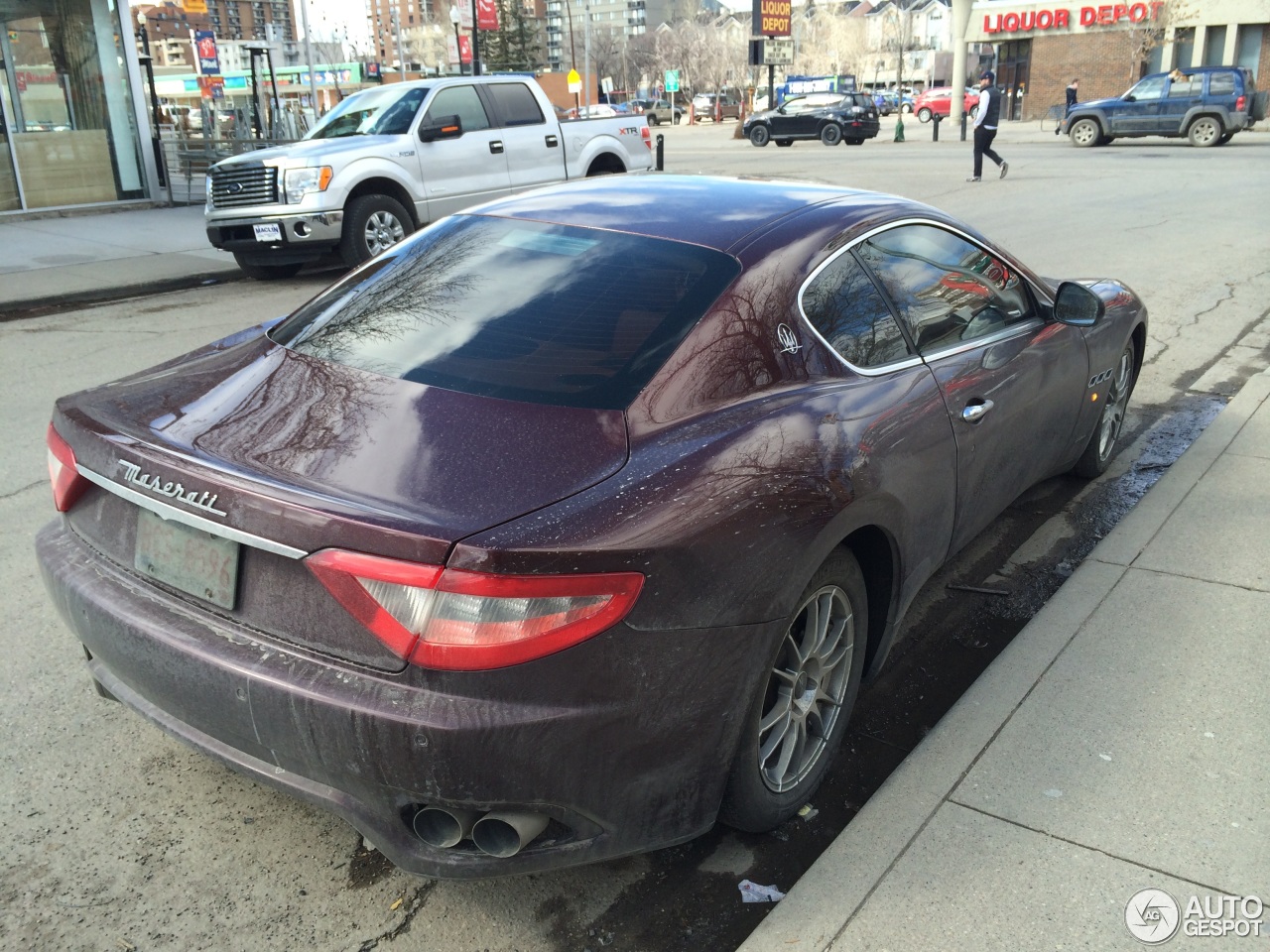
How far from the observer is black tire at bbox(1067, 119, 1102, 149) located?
97.1 ft

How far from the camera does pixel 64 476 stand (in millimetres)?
2750

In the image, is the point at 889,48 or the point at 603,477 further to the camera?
the point at 889,48

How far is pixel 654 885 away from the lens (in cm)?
271

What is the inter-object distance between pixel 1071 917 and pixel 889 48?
4360 inches

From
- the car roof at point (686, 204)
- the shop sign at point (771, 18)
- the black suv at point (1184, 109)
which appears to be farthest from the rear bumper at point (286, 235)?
the shop sign at point (771, 18)

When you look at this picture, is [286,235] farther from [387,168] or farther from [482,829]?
[482,829]

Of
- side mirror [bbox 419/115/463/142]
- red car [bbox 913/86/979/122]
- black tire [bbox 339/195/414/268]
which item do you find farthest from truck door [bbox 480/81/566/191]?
red car [bbox 913/86/979/122]

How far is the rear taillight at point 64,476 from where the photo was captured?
2.70 meters

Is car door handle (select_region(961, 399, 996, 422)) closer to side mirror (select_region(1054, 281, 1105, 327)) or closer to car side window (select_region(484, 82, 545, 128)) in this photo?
side mirror (select_region(1054, 281, 1105, 327))

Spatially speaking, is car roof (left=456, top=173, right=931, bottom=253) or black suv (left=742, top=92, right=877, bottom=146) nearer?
car roof (left=456, top=173, right=931, bottom=253)

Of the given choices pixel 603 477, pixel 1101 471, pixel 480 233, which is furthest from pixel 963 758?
pixel 1101 471

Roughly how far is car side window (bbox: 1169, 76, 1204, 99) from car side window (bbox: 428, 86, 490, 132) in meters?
23.7

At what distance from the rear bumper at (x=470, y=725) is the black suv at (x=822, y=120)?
36138 millimetres

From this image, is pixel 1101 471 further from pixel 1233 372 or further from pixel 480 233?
pixel 480 233
